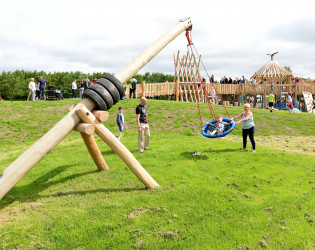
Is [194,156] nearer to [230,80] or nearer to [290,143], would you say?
[290,143]

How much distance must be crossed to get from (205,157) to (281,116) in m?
14.9

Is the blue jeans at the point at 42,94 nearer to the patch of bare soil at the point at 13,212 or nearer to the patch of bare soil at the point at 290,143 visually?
the patch of bare soil at the point at 290,143

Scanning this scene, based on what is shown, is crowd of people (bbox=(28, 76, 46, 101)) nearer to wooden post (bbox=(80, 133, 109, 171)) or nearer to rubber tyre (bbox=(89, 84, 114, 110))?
wooden post (bbox=(80, 133, 109, 171))

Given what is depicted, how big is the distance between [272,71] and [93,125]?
42468 millimetres

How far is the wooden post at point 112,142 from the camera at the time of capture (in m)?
6.22

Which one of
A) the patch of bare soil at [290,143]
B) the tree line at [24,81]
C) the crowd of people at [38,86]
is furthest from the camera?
the tree line at [24,81]

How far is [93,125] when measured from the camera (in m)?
6.34

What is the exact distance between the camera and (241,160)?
954cm

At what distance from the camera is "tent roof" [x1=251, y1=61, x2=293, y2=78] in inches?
1660

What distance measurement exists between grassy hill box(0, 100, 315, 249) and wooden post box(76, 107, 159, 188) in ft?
1.34

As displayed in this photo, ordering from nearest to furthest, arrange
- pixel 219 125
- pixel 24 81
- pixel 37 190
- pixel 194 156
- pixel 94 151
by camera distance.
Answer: pixel 37 190 < pixel 94 151 < pixel 194 156 < pixel 219 125 < pixel 24 81

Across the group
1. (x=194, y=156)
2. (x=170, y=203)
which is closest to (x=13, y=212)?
(x=170, y=203)

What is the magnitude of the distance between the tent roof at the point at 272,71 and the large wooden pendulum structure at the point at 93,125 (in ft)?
130

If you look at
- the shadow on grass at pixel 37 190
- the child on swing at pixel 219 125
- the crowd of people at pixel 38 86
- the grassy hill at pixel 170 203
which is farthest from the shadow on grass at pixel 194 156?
the crowd of people at pixel 38 86
